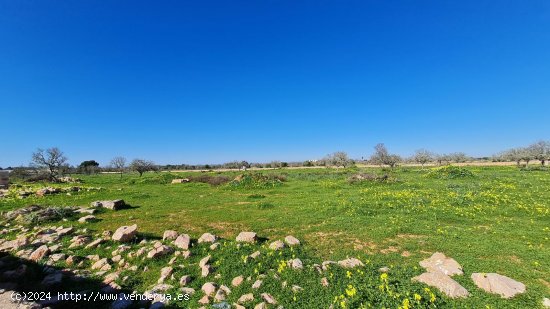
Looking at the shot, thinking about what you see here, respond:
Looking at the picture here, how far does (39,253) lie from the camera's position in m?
10.0

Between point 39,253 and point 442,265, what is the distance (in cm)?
1445

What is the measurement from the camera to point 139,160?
2633 inches

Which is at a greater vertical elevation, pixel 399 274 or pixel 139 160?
pixel 139 160

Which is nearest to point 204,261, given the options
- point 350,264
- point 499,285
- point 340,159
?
point 350,264

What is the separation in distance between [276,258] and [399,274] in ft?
12.7

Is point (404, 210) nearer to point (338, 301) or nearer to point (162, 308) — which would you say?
point (338, 301)

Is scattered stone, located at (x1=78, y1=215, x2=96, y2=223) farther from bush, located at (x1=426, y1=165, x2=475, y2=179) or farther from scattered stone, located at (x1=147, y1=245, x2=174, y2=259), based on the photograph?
bush, located at (x1=426, y1=165, x2=475, y2=179)

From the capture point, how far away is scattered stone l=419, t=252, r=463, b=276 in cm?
788

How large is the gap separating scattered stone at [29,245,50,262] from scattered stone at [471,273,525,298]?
14.7 meters

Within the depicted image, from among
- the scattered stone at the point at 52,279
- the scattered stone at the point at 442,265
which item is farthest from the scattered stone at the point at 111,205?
the scattered stone at the point at 442,265

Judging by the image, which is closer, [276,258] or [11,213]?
[276,258]

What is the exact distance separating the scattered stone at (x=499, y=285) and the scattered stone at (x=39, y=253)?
48.3 feet

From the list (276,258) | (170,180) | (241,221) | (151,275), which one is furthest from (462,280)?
(170,180)

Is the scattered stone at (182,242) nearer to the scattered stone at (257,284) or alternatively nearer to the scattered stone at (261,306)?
the scattered stone at (257,284)
